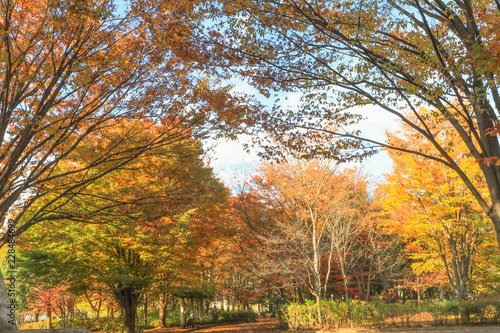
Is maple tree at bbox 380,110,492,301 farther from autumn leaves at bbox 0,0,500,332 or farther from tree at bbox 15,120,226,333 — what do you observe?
tree at bbox 15,120,226,333

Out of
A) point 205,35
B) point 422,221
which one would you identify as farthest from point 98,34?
point 422,221

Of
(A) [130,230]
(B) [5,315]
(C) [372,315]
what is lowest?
(C) [372,315]

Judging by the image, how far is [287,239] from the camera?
16156 mm

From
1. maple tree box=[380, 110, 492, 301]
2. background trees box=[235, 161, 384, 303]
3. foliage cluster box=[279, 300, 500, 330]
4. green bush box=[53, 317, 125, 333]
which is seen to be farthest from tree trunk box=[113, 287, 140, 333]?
maple tree box=[380, 110, 492, 301]

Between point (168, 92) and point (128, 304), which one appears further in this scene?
point (128, 304)

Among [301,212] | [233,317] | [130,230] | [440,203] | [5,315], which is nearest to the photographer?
[5,315]

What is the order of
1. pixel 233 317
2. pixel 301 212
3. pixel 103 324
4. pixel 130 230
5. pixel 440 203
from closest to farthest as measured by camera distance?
1. pixel 130 230
2. pixel 440 203
3. pixel 301 212
4. pixel 103 324
5. pixel 233 317

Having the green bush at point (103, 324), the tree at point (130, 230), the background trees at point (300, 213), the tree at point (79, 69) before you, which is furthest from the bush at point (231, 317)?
the tree at point (79, 69)

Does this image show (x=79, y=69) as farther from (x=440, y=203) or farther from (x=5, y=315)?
(x=440, y=203)

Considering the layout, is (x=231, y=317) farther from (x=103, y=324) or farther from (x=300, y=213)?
(x=300, y=213)

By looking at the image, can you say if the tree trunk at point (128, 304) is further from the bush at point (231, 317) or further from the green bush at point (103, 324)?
the bush at point (231, 317)

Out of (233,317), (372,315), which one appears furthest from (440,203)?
(233,317)

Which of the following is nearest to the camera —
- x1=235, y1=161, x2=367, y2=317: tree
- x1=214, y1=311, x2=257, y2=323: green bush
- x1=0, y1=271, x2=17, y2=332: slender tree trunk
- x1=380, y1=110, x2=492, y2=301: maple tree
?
x1=0, y1=271, x2=17, y2=332: slender tree trunk

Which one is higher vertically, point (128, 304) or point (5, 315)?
point (5, 315)
